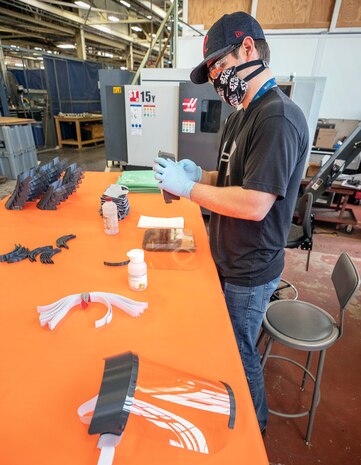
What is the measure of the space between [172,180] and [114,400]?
0.72 m

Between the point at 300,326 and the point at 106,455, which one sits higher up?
the point at 106,455

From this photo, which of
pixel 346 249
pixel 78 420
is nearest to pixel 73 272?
pixel 78 420

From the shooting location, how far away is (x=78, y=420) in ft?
1.80

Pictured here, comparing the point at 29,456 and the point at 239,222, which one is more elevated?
the point at 239,222

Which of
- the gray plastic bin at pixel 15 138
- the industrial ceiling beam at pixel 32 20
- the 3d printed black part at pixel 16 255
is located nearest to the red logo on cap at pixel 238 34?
the 3d printed black part at pixel 16 255

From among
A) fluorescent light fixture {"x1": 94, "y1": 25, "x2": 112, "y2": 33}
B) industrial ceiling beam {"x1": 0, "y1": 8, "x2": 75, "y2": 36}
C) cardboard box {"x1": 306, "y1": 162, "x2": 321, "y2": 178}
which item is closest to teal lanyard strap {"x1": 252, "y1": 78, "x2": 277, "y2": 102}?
cardboard box {"x1": 306, "y1": 162, "x2": 321, "y2": 178}

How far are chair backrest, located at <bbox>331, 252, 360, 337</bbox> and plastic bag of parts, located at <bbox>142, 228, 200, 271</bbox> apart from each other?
588mm

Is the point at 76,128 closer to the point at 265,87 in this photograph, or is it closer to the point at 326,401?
the point at 265,87

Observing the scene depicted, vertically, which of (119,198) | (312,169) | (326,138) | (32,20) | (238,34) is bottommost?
(312,169)

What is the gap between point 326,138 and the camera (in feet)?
12.2

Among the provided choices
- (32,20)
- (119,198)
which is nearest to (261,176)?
(119,198)

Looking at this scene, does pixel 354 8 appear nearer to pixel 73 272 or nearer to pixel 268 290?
pixel 268 290

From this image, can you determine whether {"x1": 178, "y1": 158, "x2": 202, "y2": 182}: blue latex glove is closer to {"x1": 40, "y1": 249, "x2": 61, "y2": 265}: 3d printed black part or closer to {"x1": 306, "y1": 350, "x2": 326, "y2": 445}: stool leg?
{"x1": 40, "y1": 249, "x2": 61, "y2": 265}: 3d printed black part

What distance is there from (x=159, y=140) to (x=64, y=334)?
303cm
